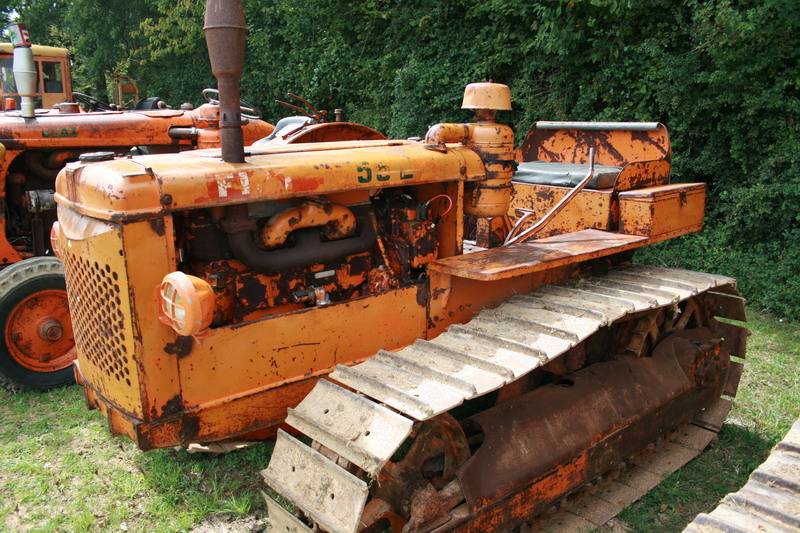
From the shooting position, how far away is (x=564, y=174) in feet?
14.1

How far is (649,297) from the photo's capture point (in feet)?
10.7

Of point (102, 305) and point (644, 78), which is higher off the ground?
point (644, 78)

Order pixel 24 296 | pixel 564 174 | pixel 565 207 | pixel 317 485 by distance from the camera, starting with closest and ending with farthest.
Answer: pixel 317 485 → pixel 565 207 → pixel 564 174 → pixel 24 296

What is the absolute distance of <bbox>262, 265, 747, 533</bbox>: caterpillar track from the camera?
2.42 meters

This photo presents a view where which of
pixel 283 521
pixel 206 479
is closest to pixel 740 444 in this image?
pixel 283 521

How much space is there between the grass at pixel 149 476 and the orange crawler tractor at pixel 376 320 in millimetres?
321

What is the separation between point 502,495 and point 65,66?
767 centimetres

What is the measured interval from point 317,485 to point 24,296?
329 cm

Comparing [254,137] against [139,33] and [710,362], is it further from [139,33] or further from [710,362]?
[139,33]

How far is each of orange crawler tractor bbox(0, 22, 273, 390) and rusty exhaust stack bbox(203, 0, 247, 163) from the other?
1780mm

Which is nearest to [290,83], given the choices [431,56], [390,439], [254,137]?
[431,56]

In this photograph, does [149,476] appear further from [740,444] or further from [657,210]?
[740,444]

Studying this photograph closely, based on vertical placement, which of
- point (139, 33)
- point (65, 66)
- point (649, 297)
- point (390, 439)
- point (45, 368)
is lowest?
point (45, 368)

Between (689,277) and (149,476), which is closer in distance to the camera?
(149,476)
